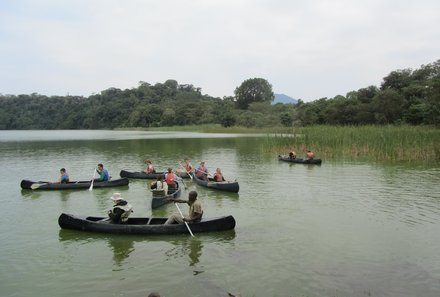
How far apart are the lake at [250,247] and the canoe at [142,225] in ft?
0.68

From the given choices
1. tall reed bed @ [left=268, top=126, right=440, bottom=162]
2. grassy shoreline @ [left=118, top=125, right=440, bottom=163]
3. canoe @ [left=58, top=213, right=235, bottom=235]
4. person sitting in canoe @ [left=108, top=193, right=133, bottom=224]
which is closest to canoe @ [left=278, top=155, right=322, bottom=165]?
grassy shoreline @ [left=118, top=125, right=440, bottom=163]

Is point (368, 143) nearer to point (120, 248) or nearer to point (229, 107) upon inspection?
point (120, 248)

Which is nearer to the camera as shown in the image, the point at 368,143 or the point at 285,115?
the point at 368,143

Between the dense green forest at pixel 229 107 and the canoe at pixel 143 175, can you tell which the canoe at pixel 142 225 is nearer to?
the canoe at pixel 143 175

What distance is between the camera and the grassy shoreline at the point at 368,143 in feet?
97.3

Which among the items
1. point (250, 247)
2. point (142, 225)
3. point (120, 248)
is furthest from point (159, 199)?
point (250, 247)

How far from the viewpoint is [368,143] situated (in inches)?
1264

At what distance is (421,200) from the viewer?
57.0ft

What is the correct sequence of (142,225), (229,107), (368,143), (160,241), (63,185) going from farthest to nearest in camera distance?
(229,107) → (368,143) → (63,185) → (142,225) → (160,241)

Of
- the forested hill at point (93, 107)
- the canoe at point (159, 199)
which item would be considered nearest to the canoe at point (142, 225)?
the canoe at point (159, 199)

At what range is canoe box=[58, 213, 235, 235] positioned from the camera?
12297 millimetres

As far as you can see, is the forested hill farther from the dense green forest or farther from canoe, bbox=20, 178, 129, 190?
canoe, bbox=20, 178, 129, 190

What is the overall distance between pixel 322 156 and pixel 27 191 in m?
22.1

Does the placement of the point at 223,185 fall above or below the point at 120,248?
above
